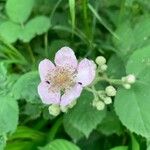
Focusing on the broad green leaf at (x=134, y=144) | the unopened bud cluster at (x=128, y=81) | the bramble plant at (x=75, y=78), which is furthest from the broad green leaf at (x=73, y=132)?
the unopened bud cluster at (x=128, y=81)

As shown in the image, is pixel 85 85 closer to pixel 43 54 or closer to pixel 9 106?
pixel 9 106

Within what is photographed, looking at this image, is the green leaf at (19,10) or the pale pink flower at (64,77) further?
the green leaf at (19,10)

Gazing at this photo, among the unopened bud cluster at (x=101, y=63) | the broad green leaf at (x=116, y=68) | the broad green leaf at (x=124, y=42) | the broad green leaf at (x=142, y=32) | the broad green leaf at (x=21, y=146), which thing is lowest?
the broad green leaf at (x=21, y=146)

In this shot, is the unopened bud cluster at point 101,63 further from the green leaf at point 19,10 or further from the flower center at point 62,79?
the green leaf at point 19,10

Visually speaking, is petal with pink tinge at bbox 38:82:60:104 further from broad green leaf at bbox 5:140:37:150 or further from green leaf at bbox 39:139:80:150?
broad green leaf at bbox 5:140:37:150

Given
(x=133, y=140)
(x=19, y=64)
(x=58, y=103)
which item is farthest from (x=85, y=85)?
(x=19, y=64)

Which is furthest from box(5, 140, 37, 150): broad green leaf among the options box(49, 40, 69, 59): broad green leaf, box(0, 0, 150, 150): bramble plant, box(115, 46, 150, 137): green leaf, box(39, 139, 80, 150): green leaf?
box(115, 46, 150, 137): green leaf
